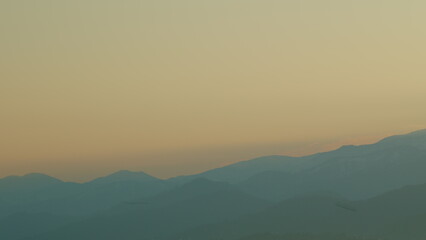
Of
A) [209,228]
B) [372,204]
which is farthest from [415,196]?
[209,228]

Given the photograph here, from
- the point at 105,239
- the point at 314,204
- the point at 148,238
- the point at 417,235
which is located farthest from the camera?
the point at 105,239

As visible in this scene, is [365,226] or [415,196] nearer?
[365,226]

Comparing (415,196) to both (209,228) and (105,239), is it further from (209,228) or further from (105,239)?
(105,239)

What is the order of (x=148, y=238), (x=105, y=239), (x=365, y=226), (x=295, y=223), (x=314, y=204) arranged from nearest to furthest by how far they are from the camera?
(x=365, y=226), (x=295, y=223), (x=314, y=204), (x=148, y=238), (x=105, y=239)

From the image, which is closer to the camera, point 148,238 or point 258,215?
point 258,215

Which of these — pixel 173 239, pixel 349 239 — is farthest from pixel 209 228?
pixel 349 239

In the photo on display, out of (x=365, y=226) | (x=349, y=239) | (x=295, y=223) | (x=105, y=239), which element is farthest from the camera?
(x=105, y=239)

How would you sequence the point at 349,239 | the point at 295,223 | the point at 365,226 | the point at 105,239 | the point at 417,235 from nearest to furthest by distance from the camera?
the point at 349,239
the point at 417,235
the point at 365,226
the point at 295,223
the point at 105,239

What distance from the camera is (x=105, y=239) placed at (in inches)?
7731

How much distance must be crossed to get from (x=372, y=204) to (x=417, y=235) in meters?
35.5

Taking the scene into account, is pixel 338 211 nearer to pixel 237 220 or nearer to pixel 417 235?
pixel 237 220

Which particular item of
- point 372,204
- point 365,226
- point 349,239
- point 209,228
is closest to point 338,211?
point 372,204

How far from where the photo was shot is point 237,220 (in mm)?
162125

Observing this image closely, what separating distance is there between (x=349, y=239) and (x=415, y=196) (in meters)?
62.1
